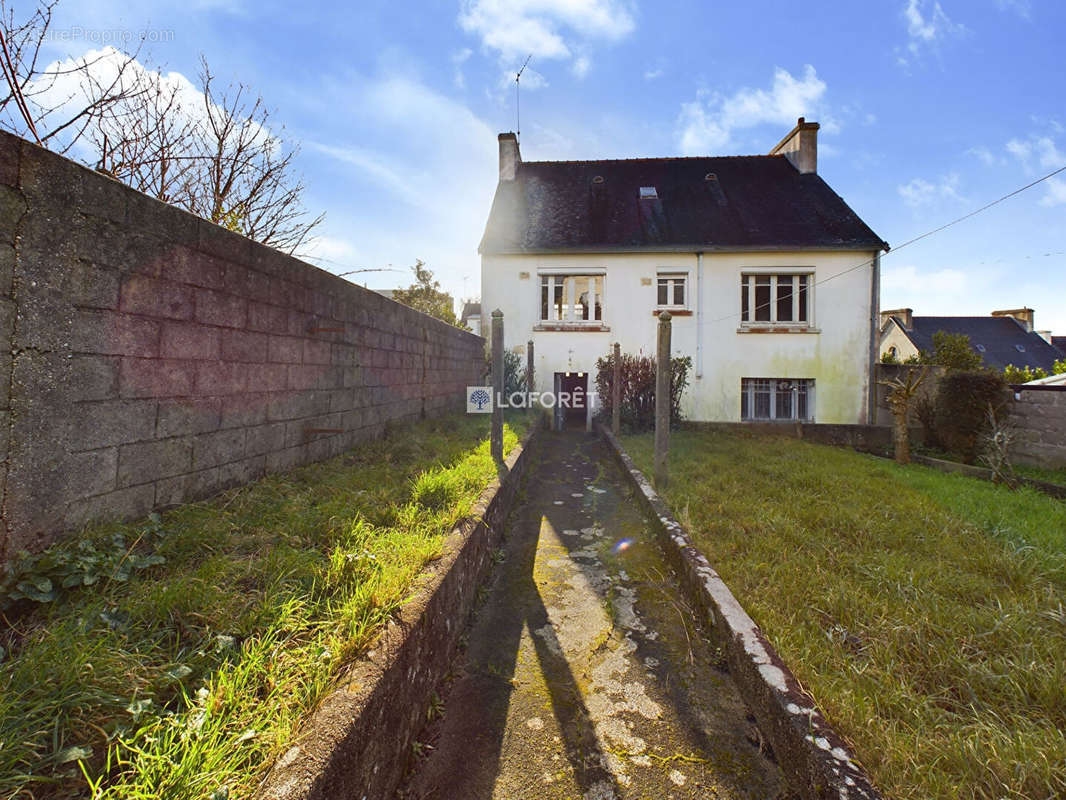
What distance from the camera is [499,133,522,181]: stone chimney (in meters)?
14.1

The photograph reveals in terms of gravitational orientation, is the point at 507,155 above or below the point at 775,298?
above

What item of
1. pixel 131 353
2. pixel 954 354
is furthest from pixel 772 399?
pixel 131 353

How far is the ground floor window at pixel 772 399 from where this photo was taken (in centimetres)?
1206

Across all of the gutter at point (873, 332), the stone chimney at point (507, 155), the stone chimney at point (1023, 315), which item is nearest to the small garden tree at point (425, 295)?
the stone chimney at point (507, 155)

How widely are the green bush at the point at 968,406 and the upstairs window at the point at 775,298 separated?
12.8ft

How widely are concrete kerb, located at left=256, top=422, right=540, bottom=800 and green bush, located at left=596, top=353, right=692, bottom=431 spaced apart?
8.37 m

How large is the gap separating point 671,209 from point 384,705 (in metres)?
14.1

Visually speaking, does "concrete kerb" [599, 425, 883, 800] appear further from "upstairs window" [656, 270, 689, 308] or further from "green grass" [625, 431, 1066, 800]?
"upstairs window" [656, 270, 689, 308]

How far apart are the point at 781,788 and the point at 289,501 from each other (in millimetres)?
2849

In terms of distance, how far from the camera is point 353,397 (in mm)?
4613

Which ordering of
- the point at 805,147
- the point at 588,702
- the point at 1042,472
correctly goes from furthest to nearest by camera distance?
the point at 805,147 → the point at 1042,472 → the point at 588,702

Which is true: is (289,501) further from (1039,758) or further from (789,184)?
(789,184)

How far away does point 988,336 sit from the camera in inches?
1242

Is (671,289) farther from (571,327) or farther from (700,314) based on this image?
(571,327)
